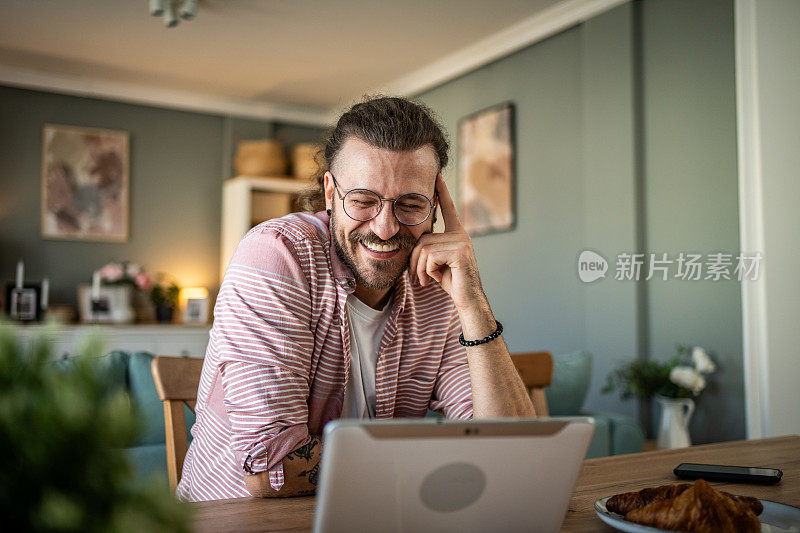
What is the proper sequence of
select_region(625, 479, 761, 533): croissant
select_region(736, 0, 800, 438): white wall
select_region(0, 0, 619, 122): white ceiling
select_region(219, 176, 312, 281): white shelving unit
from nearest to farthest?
1. select_region(625, 479, 761, 533): croissant
2. select_region(736, 0, 800, 438): white wall
3. select_region(0, 0, 619, 122): white ceiling
4. select_region(219, 176, 312, 281): white shelving unit

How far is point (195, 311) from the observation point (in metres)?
5.58

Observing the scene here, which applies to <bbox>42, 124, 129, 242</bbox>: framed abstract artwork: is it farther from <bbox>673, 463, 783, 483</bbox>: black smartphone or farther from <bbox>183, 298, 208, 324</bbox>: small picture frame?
<bbox>673, 463, 783, 483</bbox>: black smartphone

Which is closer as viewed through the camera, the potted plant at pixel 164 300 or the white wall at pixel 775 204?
the white wall at pixel 775 204

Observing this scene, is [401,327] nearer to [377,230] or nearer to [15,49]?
[377,230]

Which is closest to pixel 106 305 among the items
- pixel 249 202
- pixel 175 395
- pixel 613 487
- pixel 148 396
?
pixel 249 202

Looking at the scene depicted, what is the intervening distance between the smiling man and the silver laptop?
44 cm

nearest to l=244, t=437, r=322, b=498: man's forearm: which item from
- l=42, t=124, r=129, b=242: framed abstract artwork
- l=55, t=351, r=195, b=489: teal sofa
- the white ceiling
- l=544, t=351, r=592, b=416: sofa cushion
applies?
l=55, t=351, r=195, b=489: teal sofa

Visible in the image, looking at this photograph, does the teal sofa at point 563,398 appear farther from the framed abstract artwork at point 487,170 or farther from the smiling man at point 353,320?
the framed abstract artwork at point 487,170

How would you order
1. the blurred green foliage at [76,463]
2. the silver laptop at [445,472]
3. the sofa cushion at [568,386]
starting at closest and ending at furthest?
the blurred green foliage at [76,463] < the silver laptop at [445,472] < the sofa cushion at [568,386]

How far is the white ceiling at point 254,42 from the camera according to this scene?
4.02 meters

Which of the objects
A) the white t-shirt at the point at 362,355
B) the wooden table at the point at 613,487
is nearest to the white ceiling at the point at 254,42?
the white t-shirt at the point at 362,355

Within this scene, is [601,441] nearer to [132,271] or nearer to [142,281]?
[142,281]

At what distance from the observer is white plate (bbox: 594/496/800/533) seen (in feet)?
2.32

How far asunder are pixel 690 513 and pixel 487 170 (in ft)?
13.3
